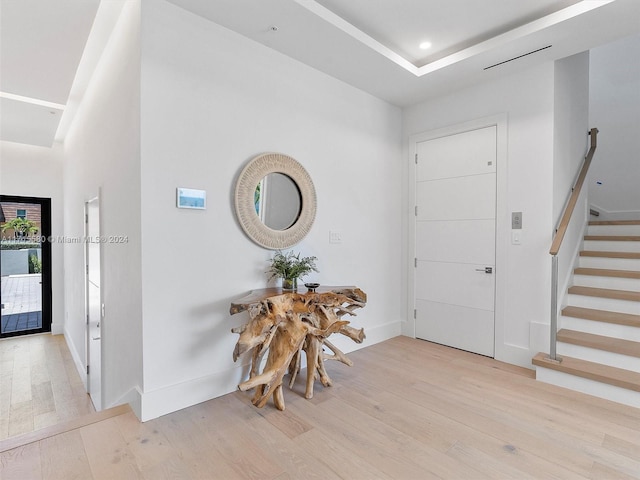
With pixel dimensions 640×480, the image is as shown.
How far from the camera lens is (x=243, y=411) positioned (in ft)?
7.55

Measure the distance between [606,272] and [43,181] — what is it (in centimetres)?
795

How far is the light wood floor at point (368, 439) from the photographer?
172 centimetres

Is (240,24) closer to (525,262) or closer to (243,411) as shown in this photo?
(243,411)

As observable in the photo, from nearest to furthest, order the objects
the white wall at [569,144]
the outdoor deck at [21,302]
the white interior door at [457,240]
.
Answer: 1. the white wall at [569,144]
2. the white interior door at [457,240]
3. the outdoor deck at [21,302]

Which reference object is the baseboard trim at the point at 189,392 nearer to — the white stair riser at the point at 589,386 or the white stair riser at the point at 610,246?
the white stair riser at the point at 589,386

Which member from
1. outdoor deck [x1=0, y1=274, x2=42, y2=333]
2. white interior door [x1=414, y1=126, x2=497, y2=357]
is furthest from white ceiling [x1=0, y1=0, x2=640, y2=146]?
outdoor deck [x1=0, y1=274, x2=42, y2=333]

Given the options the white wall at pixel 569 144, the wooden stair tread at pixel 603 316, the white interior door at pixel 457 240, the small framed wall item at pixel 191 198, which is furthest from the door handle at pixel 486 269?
the small framed wall item at pixel 191 198

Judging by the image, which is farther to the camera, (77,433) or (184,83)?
(184,83)

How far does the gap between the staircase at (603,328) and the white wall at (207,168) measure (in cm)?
207

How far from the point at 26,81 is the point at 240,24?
2499 millimetres

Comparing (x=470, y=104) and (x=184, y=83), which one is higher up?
(x=470, y=104)

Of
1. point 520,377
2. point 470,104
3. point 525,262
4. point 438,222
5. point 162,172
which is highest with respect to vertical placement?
point 470,104

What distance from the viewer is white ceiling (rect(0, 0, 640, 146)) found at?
2.36m

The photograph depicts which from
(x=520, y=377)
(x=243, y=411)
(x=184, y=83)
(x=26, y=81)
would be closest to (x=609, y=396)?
(x=520, y=377)
